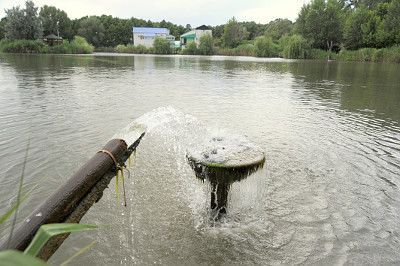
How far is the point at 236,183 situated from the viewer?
529 cm

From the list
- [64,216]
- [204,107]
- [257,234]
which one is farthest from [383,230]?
[204,107]

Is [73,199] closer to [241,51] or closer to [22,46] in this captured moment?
[22,46]

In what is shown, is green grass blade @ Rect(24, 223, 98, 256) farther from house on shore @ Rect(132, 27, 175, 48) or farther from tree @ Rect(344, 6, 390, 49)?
house on shore @ Rect(132, 27, 175, 48)

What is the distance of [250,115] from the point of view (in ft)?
39.9

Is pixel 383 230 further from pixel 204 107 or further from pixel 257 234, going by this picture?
pixel 204 107

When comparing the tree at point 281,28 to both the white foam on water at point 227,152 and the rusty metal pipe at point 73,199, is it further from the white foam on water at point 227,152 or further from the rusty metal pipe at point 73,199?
the rusty metal pipe at point 73,199

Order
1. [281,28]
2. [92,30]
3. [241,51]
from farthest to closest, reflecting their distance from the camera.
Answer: [92,30] < [281,28] < [241,51]

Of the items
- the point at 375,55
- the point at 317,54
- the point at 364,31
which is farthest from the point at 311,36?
the point at 375,55

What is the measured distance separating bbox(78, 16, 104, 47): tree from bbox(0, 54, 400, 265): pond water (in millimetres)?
87216

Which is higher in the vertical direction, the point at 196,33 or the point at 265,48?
the point at 196,33

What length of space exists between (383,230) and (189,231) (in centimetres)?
316

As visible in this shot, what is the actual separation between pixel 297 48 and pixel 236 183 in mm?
56298

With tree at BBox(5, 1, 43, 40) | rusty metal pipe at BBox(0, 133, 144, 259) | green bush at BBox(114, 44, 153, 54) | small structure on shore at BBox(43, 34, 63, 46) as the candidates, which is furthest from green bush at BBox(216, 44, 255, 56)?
rusty metal pipe at BBox(0, 133, 144, 259)

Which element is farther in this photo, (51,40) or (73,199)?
(51,40)
